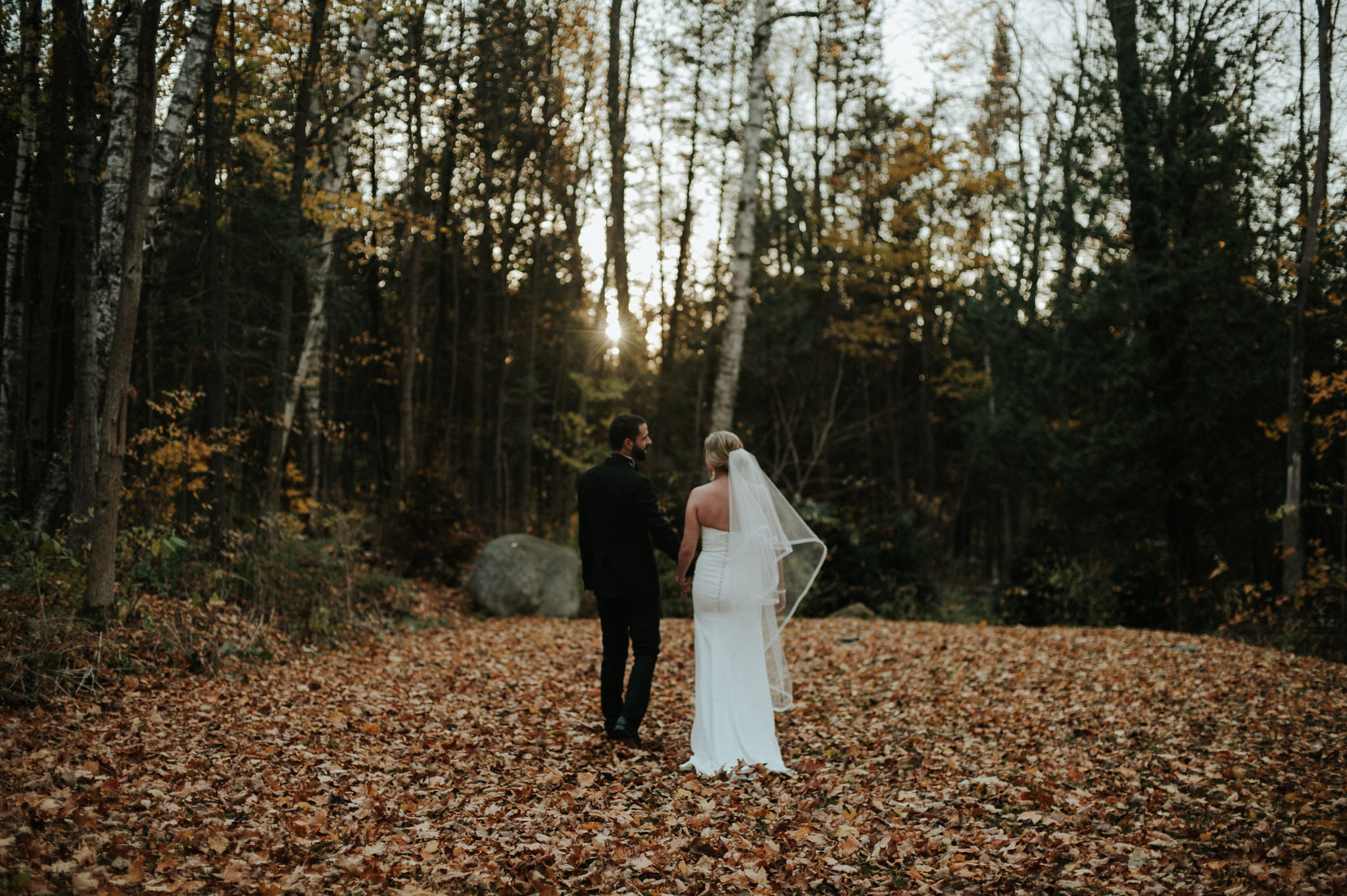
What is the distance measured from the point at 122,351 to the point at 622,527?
13.8 ft

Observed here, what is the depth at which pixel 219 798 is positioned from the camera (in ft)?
15.0

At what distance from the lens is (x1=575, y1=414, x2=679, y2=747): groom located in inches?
244

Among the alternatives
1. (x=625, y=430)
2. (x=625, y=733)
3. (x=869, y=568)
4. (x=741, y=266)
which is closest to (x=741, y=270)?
(x=741, y=266)

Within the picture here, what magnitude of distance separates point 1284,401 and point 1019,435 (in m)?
4.17

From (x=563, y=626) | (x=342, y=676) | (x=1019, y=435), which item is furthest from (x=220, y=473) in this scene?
(x=1019, y=435)

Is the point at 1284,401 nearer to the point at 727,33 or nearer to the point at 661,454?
the point at 661,454

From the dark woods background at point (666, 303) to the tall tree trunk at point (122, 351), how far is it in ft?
0.18

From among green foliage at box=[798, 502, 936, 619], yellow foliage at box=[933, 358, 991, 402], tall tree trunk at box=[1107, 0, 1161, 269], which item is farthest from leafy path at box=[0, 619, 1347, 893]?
yellow foliage at box=[933, 358, 991, 402]

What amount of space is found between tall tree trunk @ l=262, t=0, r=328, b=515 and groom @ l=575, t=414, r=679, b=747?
6.15m

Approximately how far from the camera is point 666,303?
2284cm

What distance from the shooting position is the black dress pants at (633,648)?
6.24 meters

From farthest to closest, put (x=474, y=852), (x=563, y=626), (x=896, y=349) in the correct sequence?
(x=896, y=349) < (x=563, y=626) < (x=474, y=852)

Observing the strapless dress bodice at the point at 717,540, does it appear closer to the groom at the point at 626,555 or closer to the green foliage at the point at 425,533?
the groom at the point at 626,555

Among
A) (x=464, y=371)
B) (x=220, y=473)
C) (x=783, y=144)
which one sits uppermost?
(x=783, y=144)
